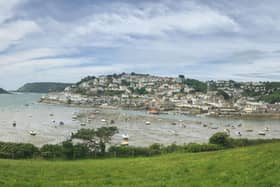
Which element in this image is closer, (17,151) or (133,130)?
(17,151)

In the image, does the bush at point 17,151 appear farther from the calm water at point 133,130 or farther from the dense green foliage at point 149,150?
the calm water at point 133,130

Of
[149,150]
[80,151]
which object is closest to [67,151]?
[80,151]

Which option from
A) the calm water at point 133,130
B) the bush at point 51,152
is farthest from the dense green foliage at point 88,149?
the calm water at point 133,130

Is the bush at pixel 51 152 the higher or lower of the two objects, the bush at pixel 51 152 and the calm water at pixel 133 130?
the higher

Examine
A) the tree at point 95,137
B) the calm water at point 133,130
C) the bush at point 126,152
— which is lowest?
the calm water at point 133,130

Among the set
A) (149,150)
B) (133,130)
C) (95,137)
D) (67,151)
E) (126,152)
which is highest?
(95,137)

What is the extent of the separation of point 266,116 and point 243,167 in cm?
11130

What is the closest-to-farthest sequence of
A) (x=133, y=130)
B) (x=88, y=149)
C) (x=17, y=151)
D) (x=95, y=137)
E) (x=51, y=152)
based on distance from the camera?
(x=17, y=151) < (x=51, y=152) < (x=88, y=149) < (x=95, y=137) < (x=133, y=130)

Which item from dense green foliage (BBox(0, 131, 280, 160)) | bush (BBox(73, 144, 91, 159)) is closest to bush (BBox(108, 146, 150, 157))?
dense green foliage (BBox(0, 131, 280, 160))

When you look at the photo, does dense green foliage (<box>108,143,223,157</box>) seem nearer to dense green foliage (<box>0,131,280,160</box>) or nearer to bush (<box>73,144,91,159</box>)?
dense green foliage (<box>0,131,280,160</box>)

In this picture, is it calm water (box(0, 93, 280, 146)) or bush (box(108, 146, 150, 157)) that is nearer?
bush (box(108, 146, 150, 157))

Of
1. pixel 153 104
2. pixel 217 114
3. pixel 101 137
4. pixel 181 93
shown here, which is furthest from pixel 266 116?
pixel 101 137

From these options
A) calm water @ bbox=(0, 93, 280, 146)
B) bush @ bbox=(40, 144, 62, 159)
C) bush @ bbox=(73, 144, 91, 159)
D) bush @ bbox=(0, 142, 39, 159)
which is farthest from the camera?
calm water @ bbox=(0, 93, 280, 146)

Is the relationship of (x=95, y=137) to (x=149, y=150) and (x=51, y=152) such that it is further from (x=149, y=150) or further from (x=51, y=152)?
(x=51, y=152)
